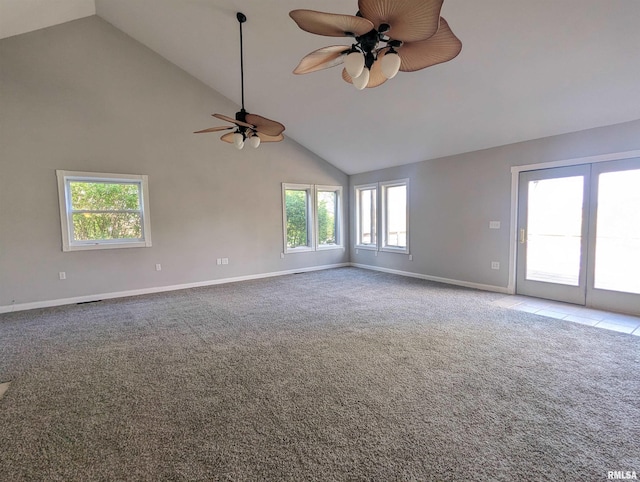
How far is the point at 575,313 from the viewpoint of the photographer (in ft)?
13.2

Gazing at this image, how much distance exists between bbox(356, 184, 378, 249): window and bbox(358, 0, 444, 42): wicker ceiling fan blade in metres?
5.64

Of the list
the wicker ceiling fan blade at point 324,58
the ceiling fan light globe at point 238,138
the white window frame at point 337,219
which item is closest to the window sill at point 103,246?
the ceiling fan light globe at point 238,138

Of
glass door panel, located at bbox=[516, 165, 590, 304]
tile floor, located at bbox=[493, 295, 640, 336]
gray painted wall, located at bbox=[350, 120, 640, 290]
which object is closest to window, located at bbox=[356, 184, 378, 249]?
gray painted wall, located at bbox=[350, 120, 640, 290]

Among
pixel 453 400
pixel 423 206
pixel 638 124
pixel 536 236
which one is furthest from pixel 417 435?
pixel 423 206

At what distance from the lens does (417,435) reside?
184 centimetres

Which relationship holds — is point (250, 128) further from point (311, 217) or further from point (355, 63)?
point (311, 217)

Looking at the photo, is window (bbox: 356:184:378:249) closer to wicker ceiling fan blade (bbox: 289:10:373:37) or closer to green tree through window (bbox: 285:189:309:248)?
green tree through window (bbox: 285:189:309:248)

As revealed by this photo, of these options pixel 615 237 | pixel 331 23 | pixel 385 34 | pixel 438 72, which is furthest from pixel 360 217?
pixel 331 23

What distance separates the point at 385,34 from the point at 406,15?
235 millimetres

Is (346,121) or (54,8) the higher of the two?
(54,8)

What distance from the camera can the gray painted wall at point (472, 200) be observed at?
422 cm

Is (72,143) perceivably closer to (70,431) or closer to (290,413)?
(70,431)

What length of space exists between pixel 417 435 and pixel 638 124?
→ 15.0ft

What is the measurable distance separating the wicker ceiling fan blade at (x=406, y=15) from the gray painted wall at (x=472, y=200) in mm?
3757
